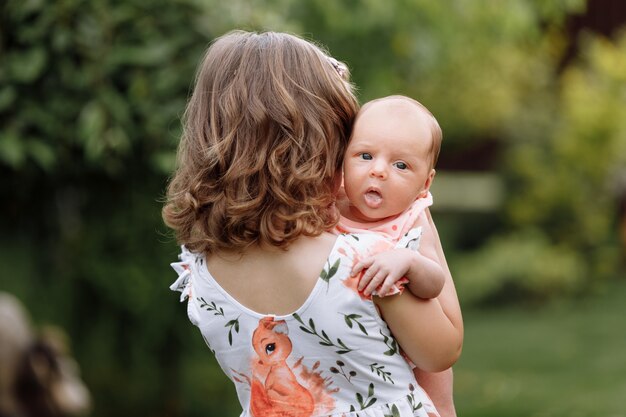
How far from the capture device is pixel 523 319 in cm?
1009

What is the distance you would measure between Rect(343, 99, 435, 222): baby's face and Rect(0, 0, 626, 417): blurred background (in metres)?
0.85

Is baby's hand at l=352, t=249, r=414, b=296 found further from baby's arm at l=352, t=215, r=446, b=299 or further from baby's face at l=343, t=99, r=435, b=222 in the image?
baby's face at l=343, t=99, r=435, b=222

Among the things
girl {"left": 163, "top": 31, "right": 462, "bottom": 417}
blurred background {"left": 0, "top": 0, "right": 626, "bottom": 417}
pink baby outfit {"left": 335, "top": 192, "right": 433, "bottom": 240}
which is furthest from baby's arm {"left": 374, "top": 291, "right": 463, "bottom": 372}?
blurred background {"left": 0, "top": 0, "right": 626, "bottom": 417}

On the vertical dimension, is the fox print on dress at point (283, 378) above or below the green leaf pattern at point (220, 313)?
below

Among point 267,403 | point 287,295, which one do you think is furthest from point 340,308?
point 267,403

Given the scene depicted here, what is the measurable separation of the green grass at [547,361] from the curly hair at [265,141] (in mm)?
5896

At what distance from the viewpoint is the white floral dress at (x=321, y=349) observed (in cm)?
180

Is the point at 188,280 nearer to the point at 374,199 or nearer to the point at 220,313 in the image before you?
the point at 220,313

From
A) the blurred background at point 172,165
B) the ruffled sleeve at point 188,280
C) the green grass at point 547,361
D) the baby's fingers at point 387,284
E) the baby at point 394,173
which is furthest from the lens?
the green grass at point 547,361

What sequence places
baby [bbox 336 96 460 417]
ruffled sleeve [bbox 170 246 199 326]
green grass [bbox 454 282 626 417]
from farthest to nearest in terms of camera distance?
green grass [bbox 454 282 626 417]
ruffled sleeve [bbox 170 246 199 326]
baby [bbox 336 96 460 417]

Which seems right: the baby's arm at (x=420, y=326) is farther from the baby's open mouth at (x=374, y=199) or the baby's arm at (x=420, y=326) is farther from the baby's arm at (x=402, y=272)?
the baby's open mouth at (x=374, y=199)

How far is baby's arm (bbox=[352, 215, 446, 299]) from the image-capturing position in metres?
1.74

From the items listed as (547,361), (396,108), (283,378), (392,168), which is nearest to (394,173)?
(392,168)

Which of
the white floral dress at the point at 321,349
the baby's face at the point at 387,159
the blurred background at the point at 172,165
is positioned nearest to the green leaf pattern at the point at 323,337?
the white floral dress at the point at 321,349
